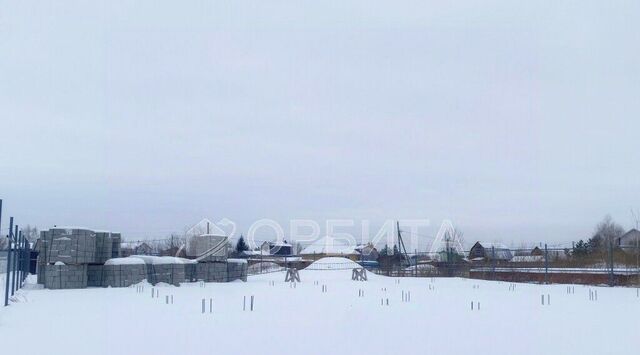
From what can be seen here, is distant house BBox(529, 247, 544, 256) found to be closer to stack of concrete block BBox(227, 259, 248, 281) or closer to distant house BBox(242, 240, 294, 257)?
stack of concrete block BBox(227, 259, 248, 281)

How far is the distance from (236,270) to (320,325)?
75.9 ft

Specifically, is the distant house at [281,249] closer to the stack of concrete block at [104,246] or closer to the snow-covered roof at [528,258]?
the snow-covered roof at [528,258]

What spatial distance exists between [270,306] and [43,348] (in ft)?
30.9

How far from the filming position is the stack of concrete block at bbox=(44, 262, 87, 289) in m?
27.4

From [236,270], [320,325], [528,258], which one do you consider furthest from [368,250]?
[320,325]

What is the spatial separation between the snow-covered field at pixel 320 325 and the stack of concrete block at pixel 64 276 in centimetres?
399

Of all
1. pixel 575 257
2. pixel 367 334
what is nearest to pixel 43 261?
pixel 367 334

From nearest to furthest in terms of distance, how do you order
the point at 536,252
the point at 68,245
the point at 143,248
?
1. the point at 68,245
2. the point at 536,252
3. the point at 143,248

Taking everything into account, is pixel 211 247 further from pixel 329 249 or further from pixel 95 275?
pixel 329 249

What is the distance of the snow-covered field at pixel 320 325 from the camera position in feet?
37.4

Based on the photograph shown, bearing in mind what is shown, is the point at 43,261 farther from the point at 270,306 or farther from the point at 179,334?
the point at 179,334

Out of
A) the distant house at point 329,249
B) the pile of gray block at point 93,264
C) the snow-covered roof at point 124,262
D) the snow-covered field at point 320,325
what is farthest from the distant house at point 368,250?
the snow-covered field at point 320,325

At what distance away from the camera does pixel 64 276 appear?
2780 centimetres

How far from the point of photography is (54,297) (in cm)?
2309
